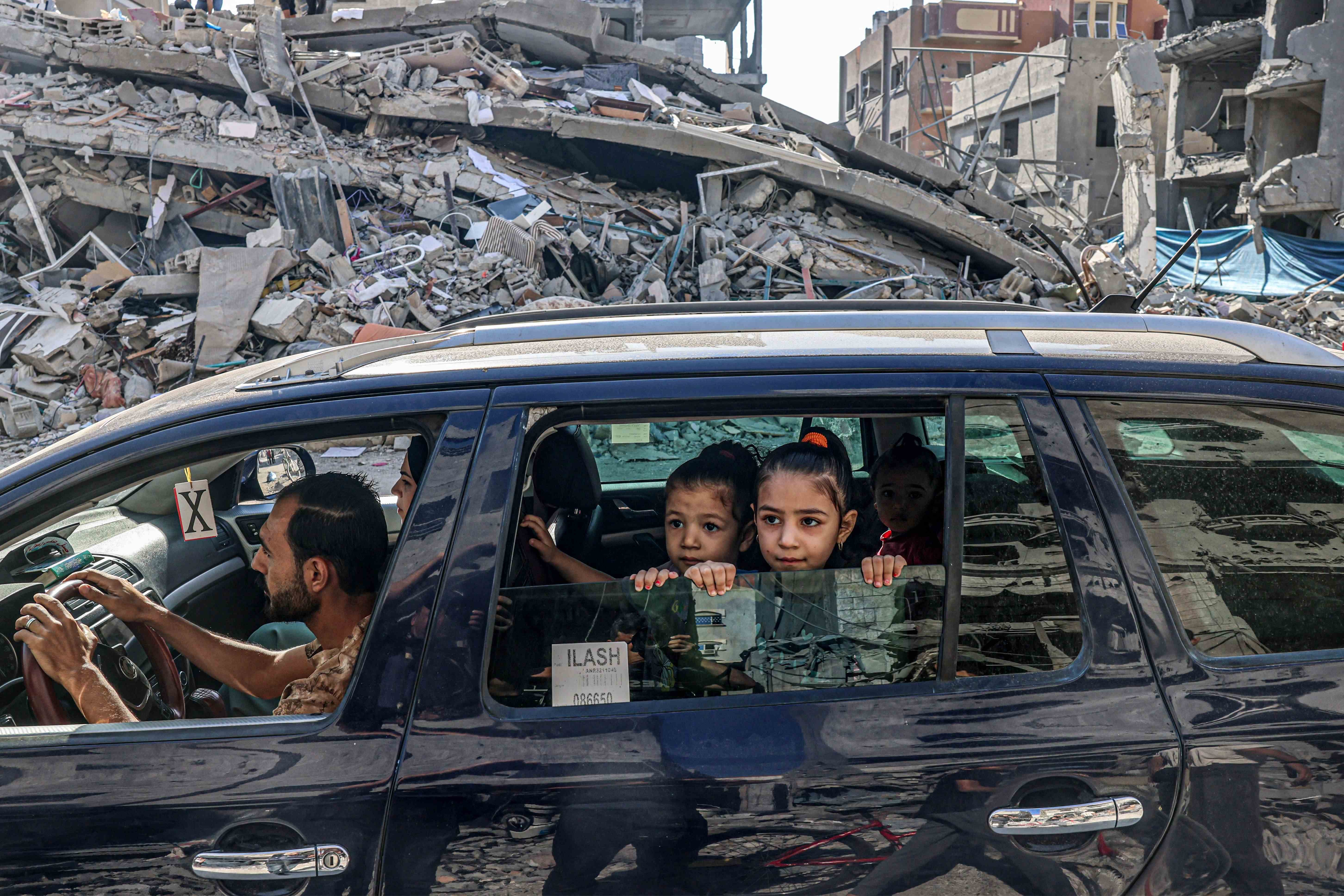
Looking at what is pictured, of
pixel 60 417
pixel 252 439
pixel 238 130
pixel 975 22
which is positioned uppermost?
pixel 975 22

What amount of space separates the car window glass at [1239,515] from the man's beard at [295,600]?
63.8 inches

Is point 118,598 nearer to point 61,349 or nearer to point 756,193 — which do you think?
point 61,349

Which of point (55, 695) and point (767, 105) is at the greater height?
point (767, 105)

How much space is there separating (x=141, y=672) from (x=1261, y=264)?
2329cm

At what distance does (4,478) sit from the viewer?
1.71m

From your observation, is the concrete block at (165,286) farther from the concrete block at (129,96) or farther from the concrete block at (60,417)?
the concrete block at (129,96)

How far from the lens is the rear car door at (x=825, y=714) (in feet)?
4.86

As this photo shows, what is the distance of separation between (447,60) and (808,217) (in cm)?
670

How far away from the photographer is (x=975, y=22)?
136 ft

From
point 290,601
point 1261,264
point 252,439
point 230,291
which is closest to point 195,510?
point 290,601

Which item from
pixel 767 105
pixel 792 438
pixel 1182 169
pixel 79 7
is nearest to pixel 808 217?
pixel 767 105

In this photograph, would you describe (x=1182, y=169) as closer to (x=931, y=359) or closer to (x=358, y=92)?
(x=358, y=92)

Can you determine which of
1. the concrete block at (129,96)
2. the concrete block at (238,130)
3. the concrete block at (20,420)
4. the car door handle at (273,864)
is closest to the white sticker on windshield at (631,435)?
the car door handle at (273,864)

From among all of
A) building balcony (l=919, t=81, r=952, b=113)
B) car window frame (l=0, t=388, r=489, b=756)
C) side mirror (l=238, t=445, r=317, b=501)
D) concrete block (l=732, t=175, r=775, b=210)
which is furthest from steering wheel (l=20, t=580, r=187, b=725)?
building balcony (l=919, t=81, r=952, b=113)
